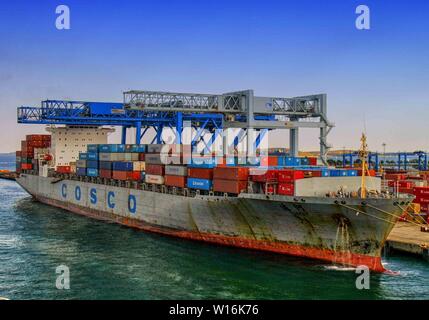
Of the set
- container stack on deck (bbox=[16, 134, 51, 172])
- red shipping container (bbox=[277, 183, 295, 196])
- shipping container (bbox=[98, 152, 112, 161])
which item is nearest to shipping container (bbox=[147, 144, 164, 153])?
shipping container (bbox=[98, 152, 112, 161])

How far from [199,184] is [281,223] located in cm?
999

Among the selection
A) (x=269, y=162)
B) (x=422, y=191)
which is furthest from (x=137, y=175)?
(x=422, y=191)

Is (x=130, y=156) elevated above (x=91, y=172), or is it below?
above

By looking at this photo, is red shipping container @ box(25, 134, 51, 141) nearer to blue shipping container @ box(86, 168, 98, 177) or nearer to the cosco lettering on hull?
the cosco lettering on hull

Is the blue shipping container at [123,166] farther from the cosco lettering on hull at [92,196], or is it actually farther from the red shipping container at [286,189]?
the red shipping container at [286,189]

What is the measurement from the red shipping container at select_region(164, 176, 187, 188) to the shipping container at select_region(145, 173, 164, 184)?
751 millimetres

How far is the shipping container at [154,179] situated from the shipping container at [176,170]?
126 centimetres

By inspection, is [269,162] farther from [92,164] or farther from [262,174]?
[92,164]

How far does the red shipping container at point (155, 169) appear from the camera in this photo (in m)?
48.2

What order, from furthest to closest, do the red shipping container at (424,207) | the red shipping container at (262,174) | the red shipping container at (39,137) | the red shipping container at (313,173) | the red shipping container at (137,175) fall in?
the red shipping container at (39,137), the red shipping container at (137,175), the red shipping container at (424,207), the red shipping container at (262,174), the red shipping container at (313,173)

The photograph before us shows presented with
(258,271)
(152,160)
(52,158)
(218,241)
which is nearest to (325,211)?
(258,271)

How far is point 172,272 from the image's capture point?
1280 inches

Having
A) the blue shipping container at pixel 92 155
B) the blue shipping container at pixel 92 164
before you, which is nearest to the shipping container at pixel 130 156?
the blue shipping container at pixel 92 164
